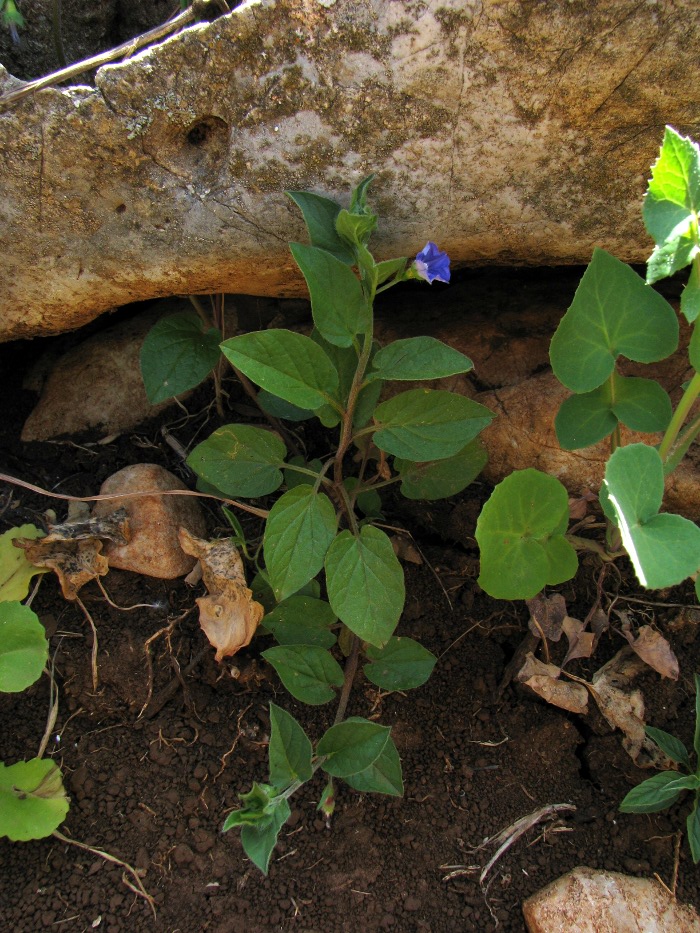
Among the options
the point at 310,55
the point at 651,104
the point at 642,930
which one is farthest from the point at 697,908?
the point at 310,55

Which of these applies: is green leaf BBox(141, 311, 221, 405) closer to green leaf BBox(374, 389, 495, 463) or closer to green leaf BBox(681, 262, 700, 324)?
A: green leaf BBox(374, 389, 495, 463)

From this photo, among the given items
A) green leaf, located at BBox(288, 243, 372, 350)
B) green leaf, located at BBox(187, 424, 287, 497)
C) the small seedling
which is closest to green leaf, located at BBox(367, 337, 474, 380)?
green leaf, located at BBox(288, 243, 372, 350)

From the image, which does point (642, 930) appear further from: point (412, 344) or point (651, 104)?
point (651, 104)

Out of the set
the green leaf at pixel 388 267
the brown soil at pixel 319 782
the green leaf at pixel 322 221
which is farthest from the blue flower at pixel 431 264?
the brown soil at pixel 319 782

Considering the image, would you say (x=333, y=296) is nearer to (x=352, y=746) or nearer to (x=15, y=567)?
(x=352, y=746)

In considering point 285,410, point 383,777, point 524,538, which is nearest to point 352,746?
point 383,777
